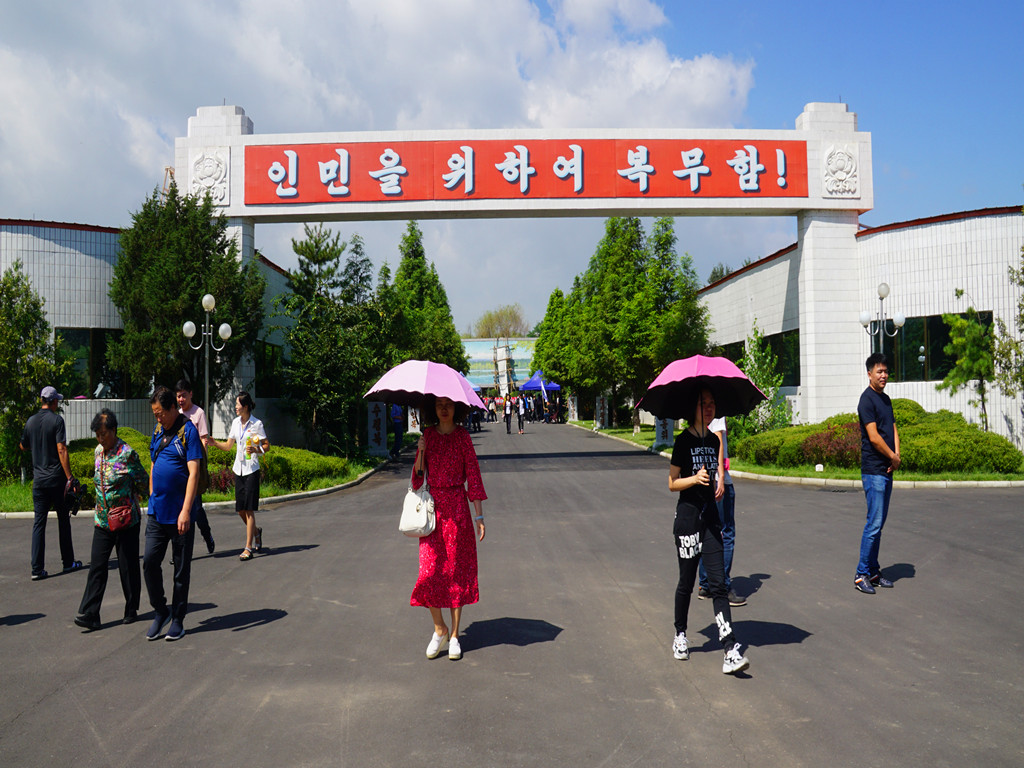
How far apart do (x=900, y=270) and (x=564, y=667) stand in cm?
2098

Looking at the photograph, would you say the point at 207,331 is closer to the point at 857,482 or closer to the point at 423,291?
the point at 857,482

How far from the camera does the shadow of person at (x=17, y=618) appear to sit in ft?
22.4

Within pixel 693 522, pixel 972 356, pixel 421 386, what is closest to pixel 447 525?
pixel 421 386

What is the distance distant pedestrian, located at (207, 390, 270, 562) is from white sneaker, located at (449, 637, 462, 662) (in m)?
4.77

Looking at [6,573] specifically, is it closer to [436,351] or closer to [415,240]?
[436,351]

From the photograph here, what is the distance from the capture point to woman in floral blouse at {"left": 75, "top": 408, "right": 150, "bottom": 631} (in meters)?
6.59

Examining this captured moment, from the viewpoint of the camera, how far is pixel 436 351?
41344 mm

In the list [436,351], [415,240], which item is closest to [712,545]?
[436,351]

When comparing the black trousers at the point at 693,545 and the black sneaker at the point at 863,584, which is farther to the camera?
the black sneaker at the point at 863,584

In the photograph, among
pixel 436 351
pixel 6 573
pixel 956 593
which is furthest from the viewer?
pixel 436 351

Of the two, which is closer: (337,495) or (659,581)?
(659,581)

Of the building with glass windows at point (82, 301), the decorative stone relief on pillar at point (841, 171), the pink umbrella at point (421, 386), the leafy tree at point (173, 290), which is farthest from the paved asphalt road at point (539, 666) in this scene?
the decorative stone relief on pillar at point (841, 171)

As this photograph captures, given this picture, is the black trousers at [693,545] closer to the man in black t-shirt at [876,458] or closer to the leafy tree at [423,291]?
the man in black t-shirt at [876,458]

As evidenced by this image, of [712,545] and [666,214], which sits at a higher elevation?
[666,214]
